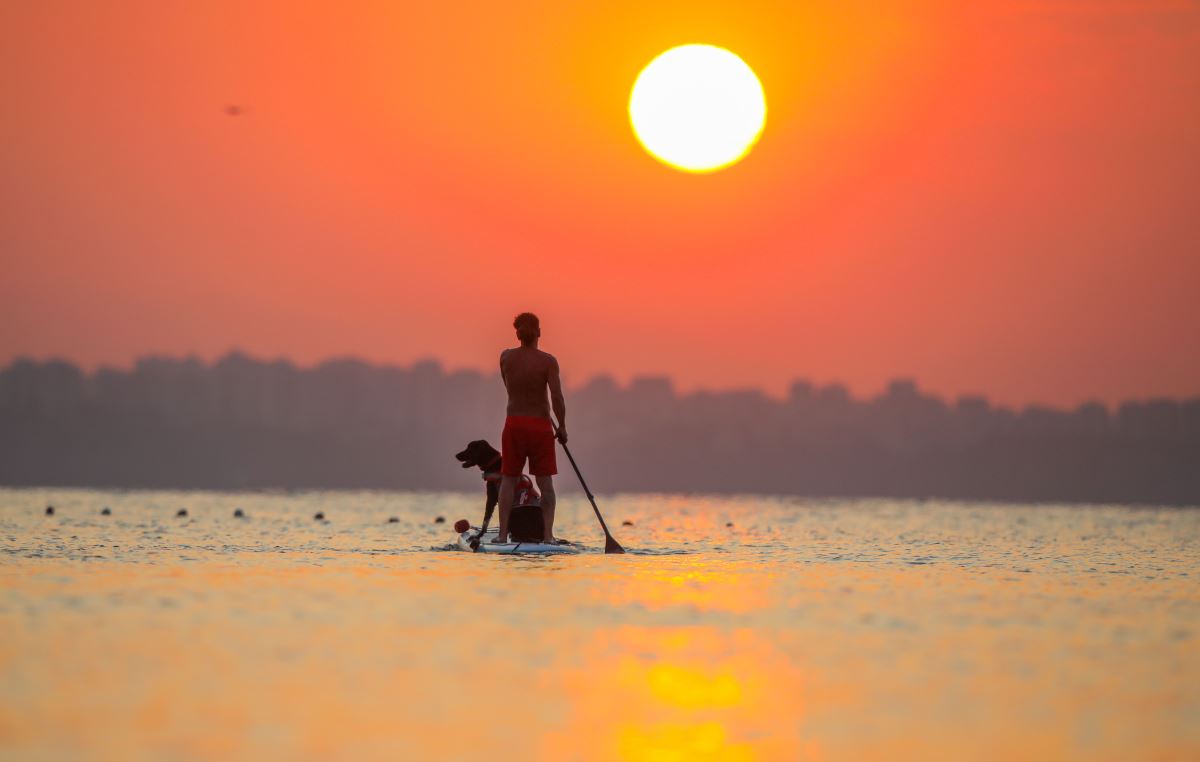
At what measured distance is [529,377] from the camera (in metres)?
19.8

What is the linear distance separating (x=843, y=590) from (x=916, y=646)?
4208mm

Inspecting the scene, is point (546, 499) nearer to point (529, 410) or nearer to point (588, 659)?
point (529, 410)

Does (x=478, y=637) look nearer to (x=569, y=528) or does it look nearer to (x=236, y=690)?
(x=236, y=690)

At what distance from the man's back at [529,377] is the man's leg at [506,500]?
84 centimetres

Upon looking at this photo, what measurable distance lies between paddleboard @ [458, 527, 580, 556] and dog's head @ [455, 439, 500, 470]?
87 cm

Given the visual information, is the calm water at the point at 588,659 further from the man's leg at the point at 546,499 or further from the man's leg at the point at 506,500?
the man's leg at the point at 506,500

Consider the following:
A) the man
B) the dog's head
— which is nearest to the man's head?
the man

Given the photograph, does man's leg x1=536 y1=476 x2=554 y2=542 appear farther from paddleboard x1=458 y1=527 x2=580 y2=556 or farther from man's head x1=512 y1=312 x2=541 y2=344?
man's head x1=512 y1=312 x2=541 y2=344

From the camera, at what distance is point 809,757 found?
7578 millimetres

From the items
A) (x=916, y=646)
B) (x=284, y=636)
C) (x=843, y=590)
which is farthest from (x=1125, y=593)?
(x=284, y=636)

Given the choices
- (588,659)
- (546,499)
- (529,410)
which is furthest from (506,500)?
(588,659)

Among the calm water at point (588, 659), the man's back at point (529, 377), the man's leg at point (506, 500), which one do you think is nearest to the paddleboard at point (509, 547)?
the man's leg at point (506, 500)

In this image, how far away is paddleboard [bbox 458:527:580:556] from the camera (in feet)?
64.7

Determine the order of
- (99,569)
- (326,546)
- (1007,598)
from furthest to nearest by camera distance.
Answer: (326,546), (99,569), (1007,598)
